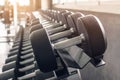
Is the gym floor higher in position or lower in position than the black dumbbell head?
lower

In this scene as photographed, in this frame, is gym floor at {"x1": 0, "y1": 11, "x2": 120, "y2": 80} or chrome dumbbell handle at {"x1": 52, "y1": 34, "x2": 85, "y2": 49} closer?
chrome dumbbell handle at {"x1": 52, "y1": 34, "x2": 85, "y2": 49}

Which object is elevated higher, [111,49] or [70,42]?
[70,42]

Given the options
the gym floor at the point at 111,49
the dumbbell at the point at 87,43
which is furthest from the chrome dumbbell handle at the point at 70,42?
the gym floor at the point at 111,49

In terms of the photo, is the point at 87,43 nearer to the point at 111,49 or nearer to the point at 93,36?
the point at 93,36

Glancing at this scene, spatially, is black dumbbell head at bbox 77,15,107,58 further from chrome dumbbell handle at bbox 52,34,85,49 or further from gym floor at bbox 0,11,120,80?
gym floor at bbox 0,11,120,80

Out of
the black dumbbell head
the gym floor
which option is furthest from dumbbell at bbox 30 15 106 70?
the gym floor

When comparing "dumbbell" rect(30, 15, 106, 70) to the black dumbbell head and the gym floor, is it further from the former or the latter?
the gym floor

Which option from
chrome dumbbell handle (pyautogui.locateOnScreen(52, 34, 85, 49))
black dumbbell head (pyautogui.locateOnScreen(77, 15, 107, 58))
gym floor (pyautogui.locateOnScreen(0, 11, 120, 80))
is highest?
black dumbbell head (pyautogui.locateOnScreen(77, 15, 107, 58))

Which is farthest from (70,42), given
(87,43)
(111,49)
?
(111,49)

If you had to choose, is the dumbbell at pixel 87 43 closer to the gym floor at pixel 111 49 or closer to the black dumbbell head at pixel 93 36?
the black dumbbell head at pixel 93 36

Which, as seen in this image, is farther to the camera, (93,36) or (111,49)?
(111,49)

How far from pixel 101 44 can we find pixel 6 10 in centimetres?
657

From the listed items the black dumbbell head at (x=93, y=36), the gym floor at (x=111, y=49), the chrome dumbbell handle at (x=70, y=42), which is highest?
the black dumbbell head at (x=93, y=36)

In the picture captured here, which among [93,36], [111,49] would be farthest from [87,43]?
[111,49]
